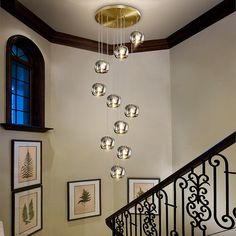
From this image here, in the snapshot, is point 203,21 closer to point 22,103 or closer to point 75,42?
point 75,42

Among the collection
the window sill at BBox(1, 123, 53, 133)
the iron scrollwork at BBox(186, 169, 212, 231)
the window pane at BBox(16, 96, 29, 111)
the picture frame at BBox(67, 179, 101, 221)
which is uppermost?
the window pane at BBox(16, 96, 29, 111)

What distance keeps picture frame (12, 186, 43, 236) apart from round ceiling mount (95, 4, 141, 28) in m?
2.60

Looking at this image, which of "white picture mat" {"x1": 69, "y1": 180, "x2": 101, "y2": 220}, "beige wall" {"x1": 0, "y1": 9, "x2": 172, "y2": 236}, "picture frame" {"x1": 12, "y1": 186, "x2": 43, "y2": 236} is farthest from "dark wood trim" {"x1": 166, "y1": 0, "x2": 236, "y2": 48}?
"picture frame" {"x1": 12, "y1": 186, "x2": 43, "y2": 236}

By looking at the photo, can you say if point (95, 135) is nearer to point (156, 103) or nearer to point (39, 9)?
point (156, 103)

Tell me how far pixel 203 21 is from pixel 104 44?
69.5 inches

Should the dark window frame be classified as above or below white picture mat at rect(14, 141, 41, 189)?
above

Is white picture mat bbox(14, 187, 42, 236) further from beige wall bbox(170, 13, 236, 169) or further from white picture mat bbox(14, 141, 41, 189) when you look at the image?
beige wall bbox(170, 13, 236, 169)

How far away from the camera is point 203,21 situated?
3.73m

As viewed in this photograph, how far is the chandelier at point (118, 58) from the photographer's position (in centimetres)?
299

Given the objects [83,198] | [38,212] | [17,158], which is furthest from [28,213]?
[83,198]

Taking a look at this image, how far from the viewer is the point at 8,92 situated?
10.5 feet

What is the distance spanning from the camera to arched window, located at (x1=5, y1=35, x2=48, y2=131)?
363cm

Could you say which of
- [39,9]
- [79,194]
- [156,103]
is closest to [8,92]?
[39,9]

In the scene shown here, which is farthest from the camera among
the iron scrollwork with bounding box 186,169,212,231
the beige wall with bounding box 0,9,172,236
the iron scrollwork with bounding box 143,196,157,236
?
the beige wall with bounding box 0,9,172,236
